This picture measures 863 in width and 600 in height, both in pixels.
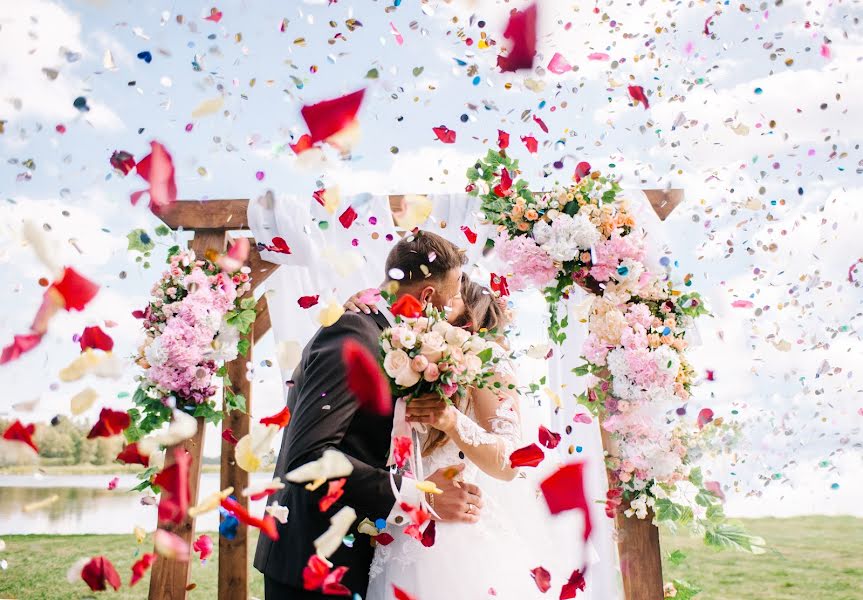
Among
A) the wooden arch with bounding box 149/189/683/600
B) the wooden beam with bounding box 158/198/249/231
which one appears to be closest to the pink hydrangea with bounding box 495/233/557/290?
the wooden arch with bounding box 149/189/683/600

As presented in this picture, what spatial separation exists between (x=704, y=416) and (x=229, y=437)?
→ 3.22 meters

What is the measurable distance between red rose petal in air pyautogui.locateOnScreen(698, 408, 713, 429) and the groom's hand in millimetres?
1703

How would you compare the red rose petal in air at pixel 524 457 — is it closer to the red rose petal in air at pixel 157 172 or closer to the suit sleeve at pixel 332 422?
the suit sleeve at pixel 332 422

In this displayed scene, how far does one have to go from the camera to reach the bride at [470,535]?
8.30 feet

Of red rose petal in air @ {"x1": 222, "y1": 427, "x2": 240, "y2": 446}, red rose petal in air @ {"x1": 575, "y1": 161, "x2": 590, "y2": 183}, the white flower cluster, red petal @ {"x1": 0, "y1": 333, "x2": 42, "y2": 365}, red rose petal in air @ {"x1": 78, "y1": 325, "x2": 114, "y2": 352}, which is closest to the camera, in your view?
red petal @ {"x1": 0, "y1": 333, "x2": 42, "y2": 365}

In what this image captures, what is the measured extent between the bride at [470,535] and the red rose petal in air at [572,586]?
0.44 ft

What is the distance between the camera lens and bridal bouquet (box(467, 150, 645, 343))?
394cm

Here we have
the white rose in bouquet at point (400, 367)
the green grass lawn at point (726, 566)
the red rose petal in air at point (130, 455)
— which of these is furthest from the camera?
the green grass lawn at point (726, 566)

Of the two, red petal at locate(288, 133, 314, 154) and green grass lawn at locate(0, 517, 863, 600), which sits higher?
red petal at locate(288, 133, 314, 154)

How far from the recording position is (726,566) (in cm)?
945

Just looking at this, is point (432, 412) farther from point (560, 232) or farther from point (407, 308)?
point (560, 232)

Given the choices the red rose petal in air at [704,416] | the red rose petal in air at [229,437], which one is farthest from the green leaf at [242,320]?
the red rose petal in air at [704,416]

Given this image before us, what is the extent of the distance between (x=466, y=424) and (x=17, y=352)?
1950 mm

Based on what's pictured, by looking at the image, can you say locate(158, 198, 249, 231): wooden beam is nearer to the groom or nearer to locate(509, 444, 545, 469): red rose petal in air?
the groom
